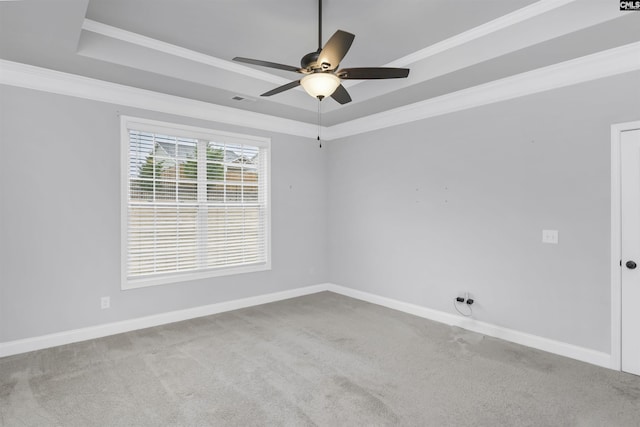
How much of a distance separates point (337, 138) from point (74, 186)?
3648mm

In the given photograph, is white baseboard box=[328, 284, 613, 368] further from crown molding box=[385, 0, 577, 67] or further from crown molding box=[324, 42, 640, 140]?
crown molding box=[385, 0, 577, 67]

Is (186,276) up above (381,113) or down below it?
below

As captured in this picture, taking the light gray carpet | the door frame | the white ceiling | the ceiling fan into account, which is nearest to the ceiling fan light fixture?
the ceiling fan

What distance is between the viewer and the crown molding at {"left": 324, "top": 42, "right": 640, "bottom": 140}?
298cm

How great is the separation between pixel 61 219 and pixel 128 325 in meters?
1.35

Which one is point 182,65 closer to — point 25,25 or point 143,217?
point 25,25

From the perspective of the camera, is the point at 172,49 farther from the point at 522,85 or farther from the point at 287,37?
the point at 522,85

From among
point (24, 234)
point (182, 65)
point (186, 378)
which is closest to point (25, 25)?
point (182, 65)

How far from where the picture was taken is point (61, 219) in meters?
3.57

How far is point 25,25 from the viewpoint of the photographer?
262cm

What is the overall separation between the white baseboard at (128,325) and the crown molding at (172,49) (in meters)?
2.94

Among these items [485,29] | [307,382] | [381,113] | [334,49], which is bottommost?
[307,382]

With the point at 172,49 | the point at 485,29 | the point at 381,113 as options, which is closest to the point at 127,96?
the point at 172,49

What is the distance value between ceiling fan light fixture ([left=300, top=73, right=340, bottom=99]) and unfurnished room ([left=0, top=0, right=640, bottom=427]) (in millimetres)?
24
